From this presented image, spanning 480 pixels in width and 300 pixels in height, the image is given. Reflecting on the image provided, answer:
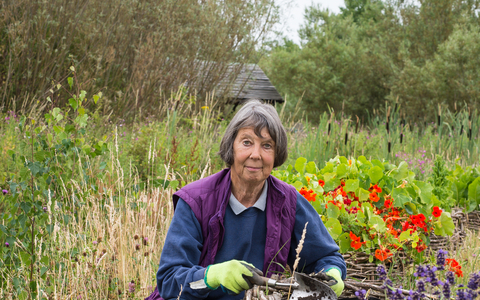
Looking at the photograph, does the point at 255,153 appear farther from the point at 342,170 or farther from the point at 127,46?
Answer: the point at 127,46

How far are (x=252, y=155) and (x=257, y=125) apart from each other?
0.45ft

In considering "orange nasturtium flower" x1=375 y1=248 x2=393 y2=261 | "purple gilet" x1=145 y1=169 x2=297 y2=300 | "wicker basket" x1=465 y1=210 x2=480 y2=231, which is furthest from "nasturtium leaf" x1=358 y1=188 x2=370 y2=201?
"wicker basket" x1=465 y1=210 x2=480 y2=231

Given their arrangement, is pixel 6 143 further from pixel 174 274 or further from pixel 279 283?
pixel 279 283

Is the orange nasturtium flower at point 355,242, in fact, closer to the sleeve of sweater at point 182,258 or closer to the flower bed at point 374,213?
the flower bed at point 374,213

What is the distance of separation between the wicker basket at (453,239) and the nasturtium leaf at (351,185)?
672 mm

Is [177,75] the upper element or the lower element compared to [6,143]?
upper

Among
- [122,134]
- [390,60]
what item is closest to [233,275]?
[122,134]

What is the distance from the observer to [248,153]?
180 cm

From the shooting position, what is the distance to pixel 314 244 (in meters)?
1.95

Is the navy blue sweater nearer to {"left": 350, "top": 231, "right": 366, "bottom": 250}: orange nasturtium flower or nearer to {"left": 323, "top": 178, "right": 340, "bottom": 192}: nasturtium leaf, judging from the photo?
{"left": 350, "top": 231, "right": 366, "bottom": 250}: orange nasturtium flower

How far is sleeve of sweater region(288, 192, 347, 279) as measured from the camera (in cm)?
195

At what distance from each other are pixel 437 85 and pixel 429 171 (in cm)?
1467

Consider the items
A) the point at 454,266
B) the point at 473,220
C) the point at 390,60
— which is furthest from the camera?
the point at 390,60

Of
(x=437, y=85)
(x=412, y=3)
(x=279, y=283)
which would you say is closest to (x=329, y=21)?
(x=412, y=3)
